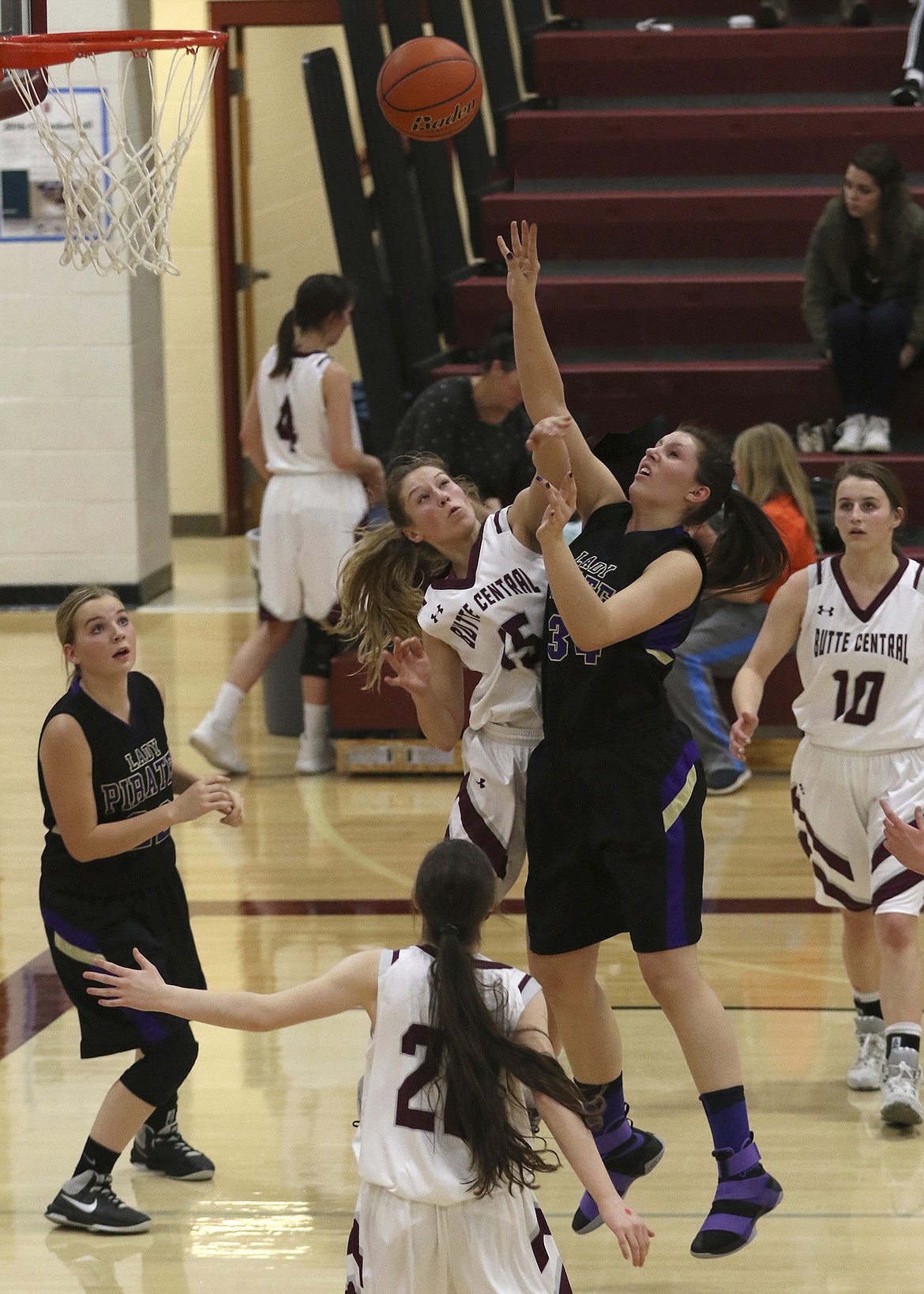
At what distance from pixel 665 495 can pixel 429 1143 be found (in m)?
1.46

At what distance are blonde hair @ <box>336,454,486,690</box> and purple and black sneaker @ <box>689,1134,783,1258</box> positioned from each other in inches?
50.7

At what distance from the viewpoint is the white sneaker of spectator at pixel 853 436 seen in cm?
805

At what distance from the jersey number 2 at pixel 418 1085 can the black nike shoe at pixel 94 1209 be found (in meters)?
1.31

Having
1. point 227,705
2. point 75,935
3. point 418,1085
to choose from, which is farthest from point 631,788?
point 227,705

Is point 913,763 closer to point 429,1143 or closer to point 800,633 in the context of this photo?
point 800,633

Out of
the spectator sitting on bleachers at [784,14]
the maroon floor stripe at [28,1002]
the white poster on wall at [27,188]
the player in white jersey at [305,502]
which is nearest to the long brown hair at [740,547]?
the maroon floor stripe at [28,1002]

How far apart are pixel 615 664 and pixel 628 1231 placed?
125cm

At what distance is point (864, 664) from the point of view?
14.4 feet

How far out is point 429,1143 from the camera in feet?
8.93

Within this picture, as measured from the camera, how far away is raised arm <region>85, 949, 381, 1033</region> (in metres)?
2.75

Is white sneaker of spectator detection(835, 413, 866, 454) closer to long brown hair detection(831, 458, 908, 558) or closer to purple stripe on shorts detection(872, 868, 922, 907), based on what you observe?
long brown hair detection(831, 458, 908, 558)

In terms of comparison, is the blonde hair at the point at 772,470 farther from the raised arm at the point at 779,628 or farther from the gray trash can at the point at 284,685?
the raised arm at the point at 779,628

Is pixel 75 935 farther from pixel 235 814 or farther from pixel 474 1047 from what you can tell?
pixel 474 1047

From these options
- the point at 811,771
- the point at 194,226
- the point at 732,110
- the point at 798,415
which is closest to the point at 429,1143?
the point at 811,771
